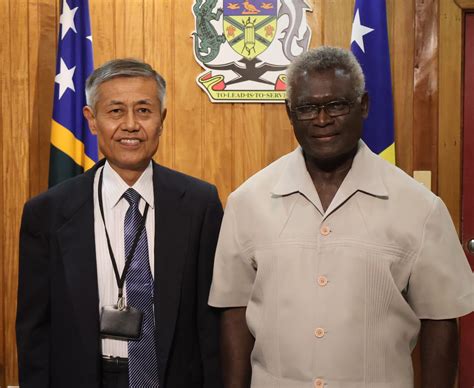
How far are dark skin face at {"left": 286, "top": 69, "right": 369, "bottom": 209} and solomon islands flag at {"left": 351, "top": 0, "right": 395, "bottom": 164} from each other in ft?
3.90

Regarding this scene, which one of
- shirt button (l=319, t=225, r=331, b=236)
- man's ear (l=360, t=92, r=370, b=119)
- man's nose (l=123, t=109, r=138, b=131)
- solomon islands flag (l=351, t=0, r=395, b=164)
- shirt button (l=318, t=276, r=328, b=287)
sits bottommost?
shirt button (l=318, t=276, r=328, b=287)

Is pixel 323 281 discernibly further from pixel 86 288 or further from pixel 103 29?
pixel 103 29

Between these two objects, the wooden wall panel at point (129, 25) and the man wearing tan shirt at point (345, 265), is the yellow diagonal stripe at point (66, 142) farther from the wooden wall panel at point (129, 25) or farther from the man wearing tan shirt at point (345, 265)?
the man wearing tan shirt at point (345, 265)

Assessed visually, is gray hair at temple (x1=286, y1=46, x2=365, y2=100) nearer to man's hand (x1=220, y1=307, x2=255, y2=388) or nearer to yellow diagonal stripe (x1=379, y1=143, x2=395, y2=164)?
man's hand (x1=220, y1=307, x2=255, y2=388)

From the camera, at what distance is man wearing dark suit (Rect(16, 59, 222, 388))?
4.99 ft

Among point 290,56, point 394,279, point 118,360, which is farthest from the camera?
point 290,56

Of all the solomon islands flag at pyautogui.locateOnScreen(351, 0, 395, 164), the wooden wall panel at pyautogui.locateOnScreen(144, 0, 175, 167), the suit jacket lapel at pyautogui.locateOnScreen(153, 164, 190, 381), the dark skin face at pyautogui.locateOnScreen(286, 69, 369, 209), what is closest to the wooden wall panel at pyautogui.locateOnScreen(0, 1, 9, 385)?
the wooden wall panel at pyautogui.locateOnScreen(144, 0, 175, 167)

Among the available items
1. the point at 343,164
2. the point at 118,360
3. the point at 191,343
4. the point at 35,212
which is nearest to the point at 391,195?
the point at 343,164

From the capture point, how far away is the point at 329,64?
140 cm

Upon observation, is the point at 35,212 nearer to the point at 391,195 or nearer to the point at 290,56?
the point at 391,195

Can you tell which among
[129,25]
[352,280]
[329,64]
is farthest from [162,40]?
[352,280]

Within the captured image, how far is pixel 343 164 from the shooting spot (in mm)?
1484

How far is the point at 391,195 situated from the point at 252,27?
4.89 feet

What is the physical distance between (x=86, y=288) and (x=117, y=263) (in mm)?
96
